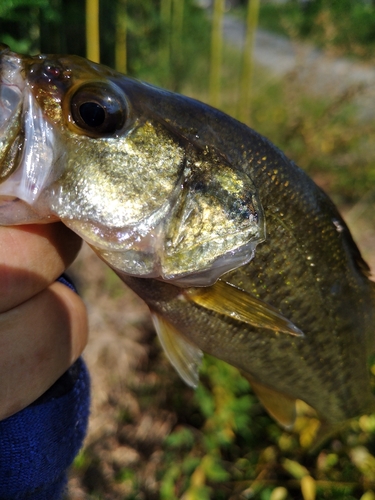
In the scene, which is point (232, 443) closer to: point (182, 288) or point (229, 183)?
point (182, 288)

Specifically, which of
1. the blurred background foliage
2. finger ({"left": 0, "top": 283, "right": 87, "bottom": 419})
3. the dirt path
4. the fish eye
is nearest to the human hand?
finger ({"left": 0, "top": 283, "right": 87, "bottom": 419})

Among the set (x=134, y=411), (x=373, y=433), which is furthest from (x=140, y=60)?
(x=373, y=433)

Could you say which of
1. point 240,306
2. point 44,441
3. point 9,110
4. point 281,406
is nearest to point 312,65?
point 281,406

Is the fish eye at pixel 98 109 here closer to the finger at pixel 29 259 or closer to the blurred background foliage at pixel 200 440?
the finger at pixel 29 259

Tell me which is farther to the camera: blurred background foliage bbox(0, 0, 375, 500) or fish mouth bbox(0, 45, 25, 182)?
blurred background foliage bbox(0, 0, 375, 500)

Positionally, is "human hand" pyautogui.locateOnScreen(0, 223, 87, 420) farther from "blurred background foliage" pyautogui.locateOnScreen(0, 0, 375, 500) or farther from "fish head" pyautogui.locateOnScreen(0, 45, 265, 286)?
"blurred background foliage" pyautogui.locateOnScreen(0, 0, 375, 500)

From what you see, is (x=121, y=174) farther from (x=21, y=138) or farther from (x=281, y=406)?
(x=281, y=406)

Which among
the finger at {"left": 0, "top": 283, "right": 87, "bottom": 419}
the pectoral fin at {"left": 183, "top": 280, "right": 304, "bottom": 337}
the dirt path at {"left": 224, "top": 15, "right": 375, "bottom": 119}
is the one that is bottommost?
the dirt path at {"left": 224, "top": 15, "right": 375, "bottom": 119}
